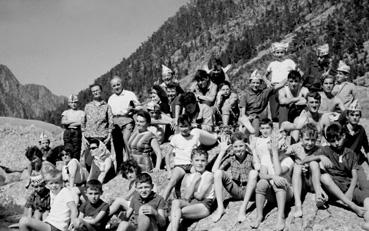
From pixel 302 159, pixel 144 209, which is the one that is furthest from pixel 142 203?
pixel 302 159

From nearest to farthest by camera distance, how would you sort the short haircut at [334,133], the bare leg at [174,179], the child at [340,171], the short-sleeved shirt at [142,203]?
1. the child at [340,171]
2. the short haircut at [334,133]
3. the short-sleeved shirt at [142,203]
4. the bare leg at [174,179]

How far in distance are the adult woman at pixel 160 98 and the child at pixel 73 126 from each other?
5.21 ft

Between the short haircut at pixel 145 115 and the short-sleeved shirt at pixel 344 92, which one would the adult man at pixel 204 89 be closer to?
the short haircut at pixel 145 115

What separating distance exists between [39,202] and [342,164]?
4686mm

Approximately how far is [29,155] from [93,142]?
1.77 metres

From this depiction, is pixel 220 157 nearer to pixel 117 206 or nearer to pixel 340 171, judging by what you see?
pixel 117 206

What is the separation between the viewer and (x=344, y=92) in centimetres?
803

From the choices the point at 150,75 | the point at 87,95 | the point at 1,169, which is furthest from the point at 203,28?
the point at 1,169

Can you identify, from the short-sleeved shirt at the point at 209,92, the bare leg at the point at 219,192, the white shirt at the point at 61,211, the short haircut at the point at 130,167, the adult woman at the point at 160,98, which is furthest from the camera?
the adult woman at the point at 160,98

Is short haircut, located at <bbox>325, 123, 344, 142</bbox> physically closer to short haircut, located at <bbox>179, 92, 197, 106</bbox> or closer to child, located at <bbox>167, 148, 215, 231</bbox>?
child, located at <bbox>167, 148, 215, 231</bbox>

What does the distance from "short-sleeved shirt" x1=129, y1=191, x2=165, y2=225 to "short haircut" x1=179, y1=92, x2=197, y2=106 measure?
2729 mm

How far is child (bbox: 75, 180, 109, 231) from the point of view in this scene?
6.26m

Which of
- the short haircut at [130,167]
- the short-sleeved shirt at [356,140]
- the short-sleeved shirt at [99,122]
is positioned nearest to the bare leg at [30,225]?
the short haircut at [130,167]

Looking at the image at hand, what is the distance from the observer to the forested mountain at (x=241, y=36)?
4578 cm
